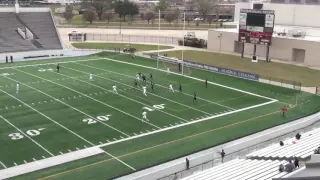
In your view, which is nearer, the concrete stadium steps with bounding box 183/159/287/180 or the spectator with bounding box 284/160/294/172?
the spectator with bounding box 284/160/294/172

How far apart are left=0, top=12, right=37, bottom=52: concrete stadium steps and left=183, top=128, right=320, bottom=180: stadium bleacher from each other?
134 ft

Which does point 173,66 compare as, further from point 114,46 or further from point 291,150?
point 291,150

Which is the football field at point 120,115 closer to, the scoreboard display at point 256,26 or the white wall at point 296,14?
the scoreboard display at point 256,26

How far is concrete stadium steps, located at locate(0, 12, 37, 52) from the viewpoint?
52.8 metres

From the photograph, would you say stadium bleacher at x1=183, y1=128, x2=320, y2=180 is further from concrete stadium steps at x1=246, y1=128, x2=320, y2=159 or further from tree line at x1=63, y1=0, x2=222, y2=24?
tree line at x1=63, y1=0, x2=222, y2=24

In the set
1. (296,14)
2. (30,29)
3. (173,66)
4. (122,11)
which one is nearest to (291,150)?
(173,66)

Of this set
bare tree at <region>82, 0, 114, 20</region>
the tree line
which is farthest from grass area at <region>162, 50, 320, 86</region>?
bare tree at <region>82, 0, 114, 20</region>

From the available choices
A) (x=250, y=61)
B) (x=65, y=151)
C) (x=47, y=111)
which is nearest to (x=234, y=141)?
(x=65, y=151)

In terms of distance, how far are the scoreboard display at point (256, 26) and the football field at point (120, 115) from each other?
376 inches

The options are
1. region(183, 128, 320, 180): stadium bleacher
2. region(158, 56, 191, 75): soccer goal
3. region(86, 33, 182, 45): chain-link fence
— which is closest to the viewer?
region(183, 128, 320, 180): stadium bleacher

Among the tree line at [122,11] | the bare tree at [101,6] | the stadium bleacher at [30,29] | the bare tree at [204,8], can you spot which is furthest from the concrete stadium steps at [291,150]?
the bare tree at [204,8]

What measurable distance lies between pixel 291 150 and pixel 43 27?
48.6m

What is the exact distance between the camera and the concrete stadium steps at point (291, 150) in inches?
712

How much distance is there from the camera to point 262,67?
4541 centimetres
